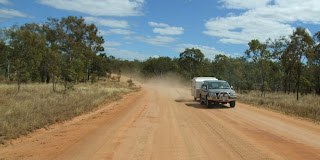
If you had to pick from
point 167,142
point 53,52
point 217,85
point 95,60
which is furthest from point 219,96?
point 95,60

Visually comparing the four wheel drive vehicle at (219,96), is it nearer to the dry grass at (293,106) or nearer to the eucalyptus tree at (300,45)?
the dry grass at (293,106)

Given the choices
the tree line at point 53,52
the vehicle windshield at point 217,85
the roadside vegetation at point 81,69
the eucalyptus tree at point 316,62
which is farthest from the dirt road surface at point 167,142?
the eucalyptus tree at point 316,62

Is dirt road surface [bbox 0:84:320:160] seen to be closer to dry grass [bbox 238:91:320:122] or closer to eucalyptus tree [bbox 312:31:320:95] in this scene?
dry grass [bbox 238:91:320:122]

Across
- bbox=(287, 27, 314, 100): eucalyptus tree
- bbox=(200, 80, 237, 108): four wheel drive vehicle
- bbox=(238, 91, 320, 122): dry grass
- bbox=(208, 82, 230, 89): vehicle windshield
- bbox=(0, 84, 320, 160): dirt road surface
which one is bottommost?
bbox=(0, 84, 320, 160): dirt road surface

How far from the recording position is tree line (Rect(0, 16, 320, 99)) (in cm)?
2605

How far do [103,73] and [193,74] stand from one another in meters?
21.4

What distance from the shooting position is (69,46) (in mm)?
48469

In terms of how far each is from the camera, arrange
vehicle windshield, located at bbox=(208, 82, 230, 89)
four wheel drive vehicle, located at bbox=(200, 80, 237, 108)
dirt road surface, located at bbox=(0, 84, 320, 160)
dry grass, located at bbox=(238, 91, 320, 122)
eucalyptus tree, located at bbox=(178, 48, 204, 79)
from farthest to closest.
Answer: eucalyptus tree, located at bbox=(178, 48, 204, 79), vehicle windshield, located at bbox=(208, 82, 230, 89), four wheel drive vehicle, located at bbox=(200, 80, 237, 108), dry grass, located at bbox=(238, 91, 320, 122), dirt road surface, located at bbox=(0, 84, 320, 160)

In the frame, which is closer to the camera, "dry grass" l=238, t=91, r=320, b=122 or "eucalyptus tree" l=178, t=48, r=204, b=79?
"dry grass" l=238, t=91, r=320, b=122

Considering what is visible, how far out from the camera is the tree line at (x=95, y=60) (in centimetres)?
2605

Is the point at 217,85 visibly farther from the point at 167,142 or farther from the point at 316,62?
the point at 316,62

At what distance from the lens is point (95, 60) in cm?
5700

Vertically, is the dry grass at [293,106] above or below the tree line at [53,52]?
below

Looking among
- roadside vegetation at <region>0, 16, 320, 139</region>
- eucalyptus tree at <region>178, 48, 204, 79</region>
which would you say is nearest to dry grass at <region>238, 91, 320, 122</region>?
roadside vegetation at <region>0, 16, 320, 139</region>
